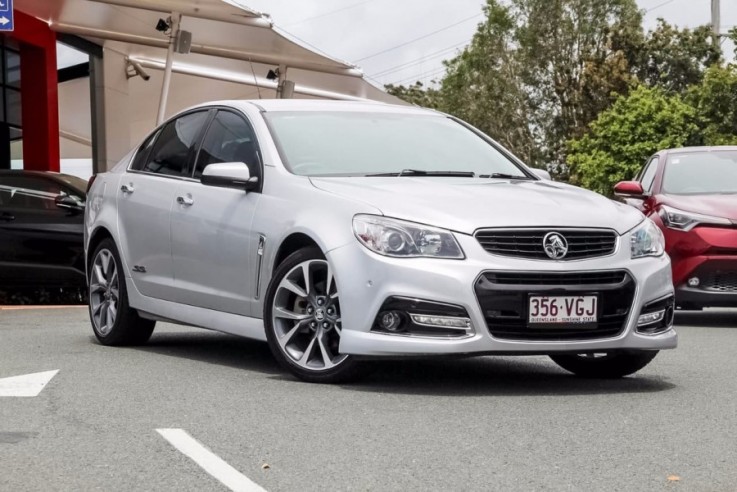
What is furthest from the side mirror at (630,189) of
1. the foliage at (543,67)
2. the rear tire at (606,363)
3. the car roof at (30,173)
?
the foliage at (543,67)

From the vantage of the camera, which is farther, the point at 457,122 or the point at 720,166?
Answer: the point at 720,166

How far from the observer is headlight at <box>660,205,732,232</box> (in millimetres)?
12695

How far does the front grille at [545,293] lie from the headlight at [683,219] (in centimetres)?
534

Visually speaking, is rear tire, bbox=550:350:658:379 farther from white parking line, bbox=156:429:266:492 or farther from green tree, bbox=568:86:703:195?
green tree, bbox=568:86:703:195

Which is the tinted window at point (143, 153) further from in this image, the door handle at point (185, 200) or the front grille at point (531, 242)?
the front grille at point (531, 242)

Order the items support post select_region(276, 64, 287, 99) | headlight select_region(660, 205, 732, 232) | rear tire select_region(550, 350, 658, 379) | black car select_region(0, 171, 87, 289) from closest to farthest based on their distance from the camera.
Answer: rear tire select_region(550, 350, 658, 379)
headlight select_region(660, 205, 732, 232)
black car select_region(0, 171, 87, 289)
support post select_region(276, 64, 287, 99)

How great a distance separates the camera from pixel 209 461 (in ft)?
18.1

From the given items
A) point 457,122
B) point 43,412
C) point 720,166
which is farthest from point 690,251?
→ point 43,412

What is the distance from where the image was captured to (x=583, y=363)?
850cm

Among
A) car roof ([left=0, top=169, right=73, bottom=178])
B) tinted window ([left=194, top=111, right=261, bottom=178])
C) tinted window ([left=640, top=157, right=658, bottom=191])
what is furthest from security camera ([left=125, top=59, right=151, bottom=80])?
tinted window ([left=194, top=111, right=261, bottom=178])

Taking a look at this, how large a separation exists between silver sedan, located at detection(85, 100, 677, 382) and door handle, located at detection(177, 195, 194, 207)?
0.01 m

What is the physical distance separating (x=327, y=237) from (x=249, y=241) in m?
0.84

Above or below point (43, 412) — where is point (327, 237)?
above

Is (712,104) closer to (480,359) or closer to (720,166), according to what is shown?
(720,166)
